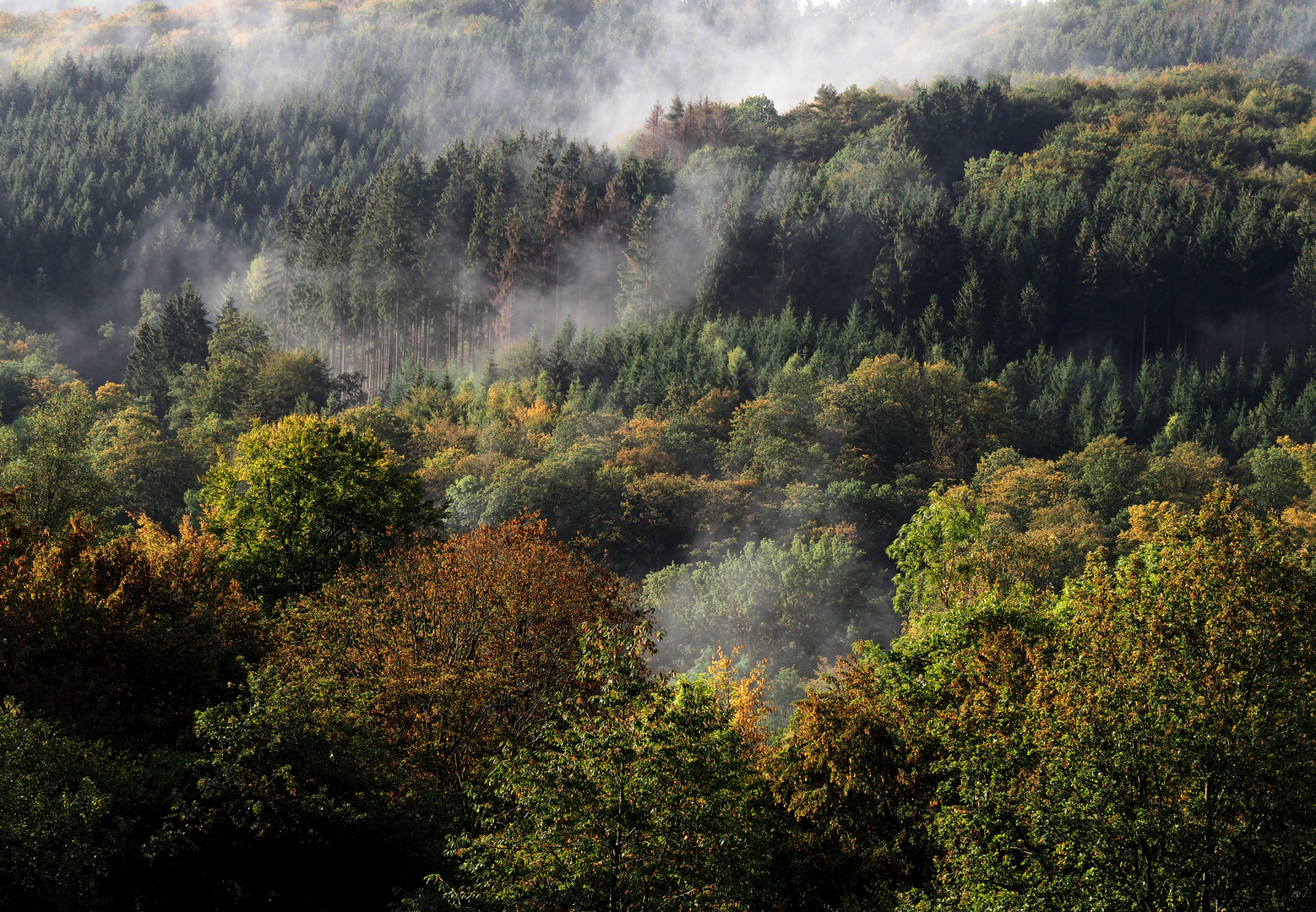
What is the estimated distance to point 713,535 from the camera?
97125mm

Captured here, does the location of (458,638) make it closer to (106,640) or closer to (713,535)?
(106,640)

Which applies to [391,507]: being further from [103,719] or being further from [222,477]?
[103,719]

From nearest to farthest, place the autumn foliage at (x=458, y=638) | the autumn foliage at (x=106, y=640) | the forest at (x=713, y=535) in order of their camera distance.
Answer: the forest at (x=713, y=535) → the autumn foliage at (x=106, y=640) → the autumn foliage at (x=458, y=638)

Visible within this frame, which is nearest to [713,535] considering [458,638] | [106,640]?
[458,638]

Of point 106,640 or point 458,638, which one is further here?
point 458,638

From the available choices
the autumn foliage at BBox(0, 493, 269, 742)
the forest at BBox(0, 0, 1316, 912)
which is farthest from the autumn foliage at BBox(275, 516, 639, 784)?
the autumn foliage at BBox(0, 493, 269, 742)

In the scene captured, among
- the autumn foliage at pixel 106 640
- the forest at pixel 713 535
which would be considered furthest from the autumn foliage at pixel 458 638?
the autumn foliage at pixel 106 640

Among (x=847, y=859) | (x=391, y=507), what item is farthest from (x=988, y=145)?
(x=847, y=859)

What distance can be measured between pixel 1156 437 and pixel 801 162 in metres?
82.3

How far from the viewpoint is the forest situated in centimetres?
2405

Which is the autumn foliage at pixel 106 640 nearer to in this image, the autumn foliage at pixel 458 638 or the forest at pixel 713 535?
the forest at pixel 713 535

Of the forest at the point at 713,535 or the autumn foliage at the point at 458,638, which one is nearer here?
the forest at the point at 713,535

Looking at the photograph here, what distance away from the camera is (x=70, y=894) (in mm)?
23812

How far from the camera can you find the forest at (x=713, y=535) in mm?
24047
